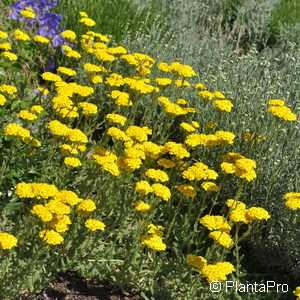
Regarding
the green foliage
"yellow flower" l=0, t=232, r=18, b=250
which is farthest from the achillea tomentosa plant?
the green foliage

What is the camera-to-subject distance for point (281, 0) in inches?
331

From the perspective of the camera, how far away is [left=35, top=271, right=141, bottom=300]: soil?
2.95m

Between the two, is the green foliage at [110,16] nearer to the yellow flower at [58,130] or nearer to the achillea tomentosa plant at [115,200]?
the achillea tomentosa plant at [115,200]

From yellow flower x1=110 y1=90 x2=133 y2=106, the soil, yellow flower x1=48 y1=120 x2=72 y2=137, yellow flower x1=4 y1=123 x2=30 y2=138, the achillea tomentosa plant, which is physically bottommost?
the soil

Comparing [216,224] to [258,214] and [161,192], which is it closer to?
[258,214]

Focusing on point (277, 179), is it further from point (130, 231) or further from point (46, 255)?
point (46, 255)

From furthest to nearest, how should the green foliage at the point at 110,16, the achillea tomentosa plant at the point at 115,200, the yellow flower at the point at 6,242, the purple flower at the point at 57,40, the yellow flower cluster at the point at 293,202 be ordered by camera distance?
the green foliage at the point at 110,16, the purple flower at the point at 57,40, the yellow flower cluster at the point at 293,202, the achillea tomentosa plant at the point at 115,200, the yellow flower at the point at 6,242

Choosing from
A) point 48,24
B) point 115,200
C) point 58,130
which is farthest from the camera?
point 48,24

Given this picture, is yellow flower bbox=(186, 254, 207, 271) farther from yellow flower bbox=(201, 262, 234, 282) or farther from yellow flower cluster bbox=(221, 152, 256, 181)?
yellow flower cluster bbox=(221, 152, 256, 181)

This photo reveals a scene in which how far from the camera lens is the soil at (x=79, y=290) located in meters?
2.95

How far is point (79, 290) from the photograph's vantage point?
3.03m

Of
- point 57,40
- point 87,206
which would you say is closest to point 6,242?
point 87,206

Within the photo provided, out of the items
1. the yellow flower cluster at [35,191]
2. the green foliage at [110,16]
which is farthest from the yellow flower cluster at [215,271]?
the green foliage at [110,16]

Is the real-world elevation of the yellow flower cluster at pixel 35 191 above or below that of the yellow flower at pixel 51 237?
above
